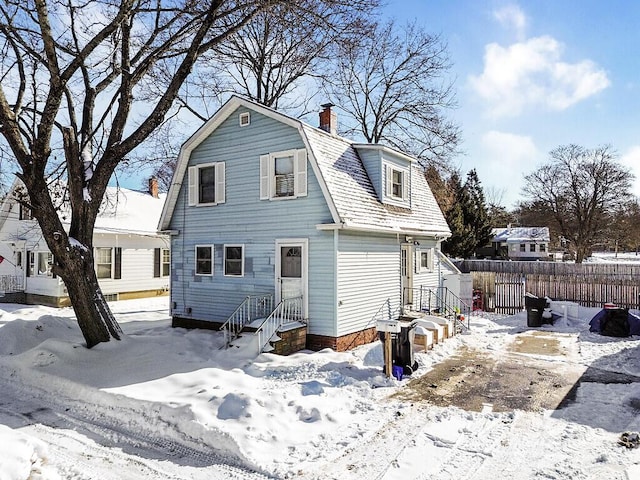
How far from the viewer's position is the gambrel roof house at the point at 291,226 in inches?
431

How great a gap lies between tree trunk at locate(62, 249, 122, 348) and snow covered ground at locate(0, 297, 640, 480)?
1.49 feet

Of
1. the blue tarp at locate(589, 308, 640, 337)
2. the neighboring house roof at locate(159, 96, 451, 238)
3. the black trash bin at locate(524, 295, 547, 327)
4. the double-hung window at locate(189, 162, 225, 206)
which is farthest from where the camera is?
the black trash bin at locate(524, 295, 547, 327)

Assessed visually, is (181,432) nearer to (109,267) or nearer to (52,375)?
(52,375)

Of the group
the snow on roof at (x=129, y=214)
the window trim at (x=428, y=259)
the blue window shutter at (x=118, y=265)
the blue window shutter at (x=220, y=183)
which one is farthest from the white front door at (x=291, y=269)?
the blue window shutter at (x=118, y=265)

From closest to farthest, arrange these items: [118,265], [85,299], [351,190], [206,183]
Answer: [85,299]
[351,190]
[206,183]
[118,265]

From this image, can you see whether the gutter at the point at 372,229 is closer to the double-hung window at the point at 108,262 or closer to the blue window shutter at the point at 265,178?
the blue window shutter at the point at 265,178

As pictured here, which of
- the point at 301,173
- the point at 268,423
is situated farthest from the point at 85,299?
the point at 268,423

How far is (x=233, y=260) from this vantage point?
12.6m

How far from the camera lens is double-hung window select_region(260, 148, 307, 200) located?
1141 cm

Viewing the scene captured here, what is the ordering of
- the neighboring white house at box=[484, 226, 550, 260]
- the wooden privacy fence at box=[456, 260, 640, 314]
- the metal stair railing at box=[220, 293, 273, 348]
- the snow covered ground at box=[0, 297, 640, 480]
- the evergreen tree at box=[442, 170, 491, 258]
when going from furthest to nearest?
the neighboring white house at box=[484, 226, 550, 260] < the evergreen tree at box=[442, 170, 491, 258] < the wooden privacy fence at box=[456, 260, 640, 314] < the metal stair railing at box=[220, 293, 273, 348] < the snow covered ground at box=[0, 297, 640, 480]

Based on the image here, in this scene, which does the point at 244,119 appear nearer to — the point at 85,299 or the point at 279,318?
the point at 279,318

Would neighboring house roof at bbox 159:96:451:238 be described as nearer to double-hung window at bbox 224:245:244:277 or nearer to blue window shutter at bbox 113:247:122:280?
double-hung window at bbox 224:245:244:277

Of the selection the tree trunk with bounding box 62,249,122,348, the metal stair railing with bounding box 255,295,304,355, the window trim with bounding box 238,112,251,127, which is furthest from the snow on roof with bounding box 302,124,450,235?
the tree trunk with bounding box 62,249,122,348

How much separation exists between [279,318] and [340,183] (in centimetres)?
389
